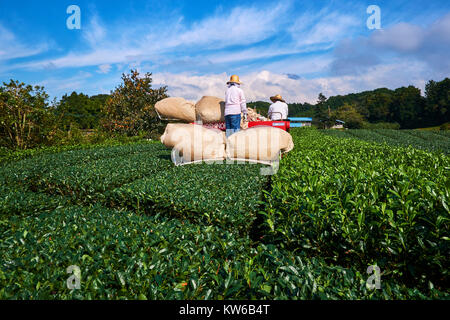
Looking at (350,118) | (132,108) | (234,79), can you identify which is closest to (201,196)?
(234,79)

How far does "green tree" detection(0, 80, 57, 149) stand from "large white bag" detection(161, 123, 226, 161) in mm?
8047

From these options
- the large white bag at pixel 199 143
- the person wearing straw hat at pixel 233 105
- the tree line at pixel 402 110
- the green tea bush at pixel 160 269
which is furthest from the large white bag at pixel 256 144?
the tree line at pixel 402 110

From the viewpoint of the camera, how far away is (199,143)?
4707 mm

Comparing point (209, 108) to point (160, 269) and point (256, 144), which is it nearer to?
point (256, 144)

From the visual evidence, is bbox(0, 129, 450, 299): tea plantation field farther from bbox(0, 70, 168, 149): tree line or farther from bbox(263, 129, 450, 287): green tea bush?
bbox(0, 70, 168, 149): tree line

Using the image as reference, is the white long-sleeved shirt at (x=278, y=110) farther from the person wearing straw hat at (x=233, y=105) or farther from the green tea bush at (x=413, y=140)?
the green tea bush at (x=413, y=140)

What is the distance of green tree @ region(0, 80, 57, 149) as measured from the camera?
894cm

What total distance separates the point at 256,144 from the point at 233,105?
175 centimetres

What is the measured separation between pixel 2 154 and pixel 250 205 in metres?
9.17

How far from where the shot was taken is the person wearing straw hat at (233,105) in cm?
595

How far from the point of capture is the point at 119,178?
A: 12.5 ft
